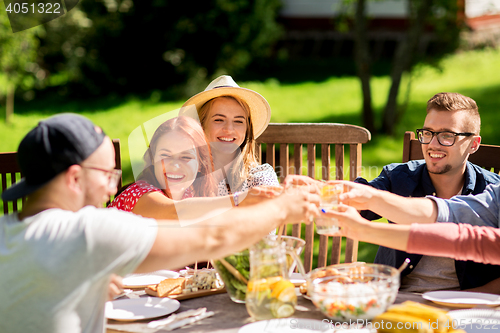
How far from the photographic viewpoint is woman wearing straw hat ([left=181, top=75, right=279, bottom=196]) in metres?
3.10

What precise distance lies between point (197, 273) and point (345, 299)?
0.75 meters

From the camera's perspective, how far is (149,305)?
1.86 meters

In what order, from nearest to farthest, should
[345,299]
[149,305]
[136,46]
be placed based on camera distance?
[345,299] < [149,305] < [136,46]

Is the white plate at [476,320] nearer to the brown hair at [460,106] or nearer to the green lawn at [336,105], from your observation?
the brown hair at [460,106]

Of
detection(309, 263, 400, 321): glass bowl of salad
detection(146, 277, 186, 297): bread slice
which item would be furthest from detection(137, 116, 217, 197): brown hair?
detection(309, 263, 400, 321): glass bowl of salad

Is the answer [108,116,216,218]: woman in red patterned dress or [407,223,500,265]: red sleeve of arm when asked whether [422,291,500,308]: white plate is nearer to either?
[407,223,500,265]: red sleeve of arm

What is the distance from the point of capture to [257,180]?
3.04 m

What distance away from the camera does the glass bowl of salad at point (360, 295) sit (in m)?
1.59

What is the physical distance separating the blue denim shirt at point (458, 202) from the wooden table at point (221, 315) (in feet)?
1.63

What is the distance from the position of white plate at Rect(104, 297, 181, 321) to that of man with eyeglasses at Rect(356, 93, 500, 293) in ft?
4.06

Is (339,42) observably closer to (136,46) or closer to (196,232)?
(136,46)

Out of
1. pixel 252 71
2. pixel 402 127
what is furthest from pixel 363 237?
pixel 252 71

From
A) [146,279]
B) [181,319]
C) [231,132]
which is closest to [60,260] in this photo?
[181,319]

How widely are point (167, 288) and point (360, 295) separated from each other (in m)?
0.82
